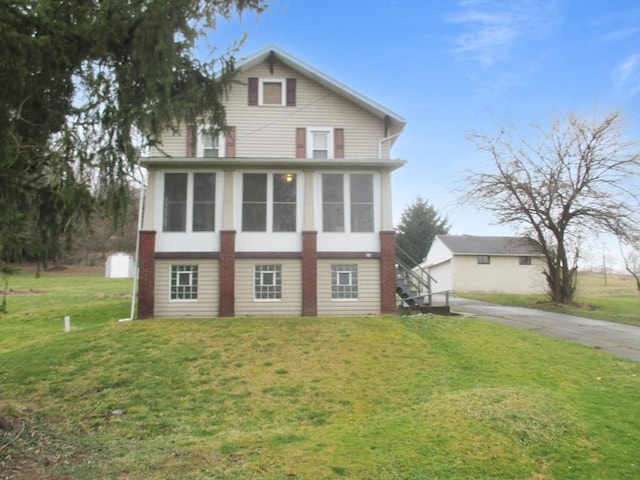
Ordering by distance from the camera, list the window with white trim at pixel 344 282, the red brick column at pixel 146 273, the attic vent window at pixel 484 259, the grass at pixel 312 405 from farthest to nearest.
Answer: the attic vent window at pixel 484 259 → the window with white trim at pixel 344 282 → the red brick column at pixel 146 273 → the grass at pixel 312 405

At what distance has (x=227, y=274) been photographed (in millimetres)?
14047

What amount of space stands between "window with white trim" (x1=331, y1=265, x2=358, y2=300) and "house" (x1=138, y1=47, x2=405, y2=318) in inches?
1.3

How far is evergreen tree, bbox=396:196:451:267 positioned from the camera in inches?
1655

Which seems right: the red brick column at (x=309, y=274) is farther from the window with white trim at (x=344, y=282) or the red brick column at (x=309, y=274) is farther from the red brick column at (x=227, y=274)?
the red brick column at (x=227, y=274)

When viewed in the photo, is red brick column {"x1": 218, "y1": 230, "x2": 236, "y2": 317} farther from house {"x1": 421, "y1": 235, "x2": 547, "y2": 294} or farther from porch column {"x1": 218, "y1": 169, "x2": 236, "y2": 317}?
house {"x1": 421, "y1": 235, "x2": 547, "y2": 294}

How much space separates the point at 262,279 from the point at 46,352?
627cm

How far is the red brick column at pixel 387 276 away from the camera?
1436cm

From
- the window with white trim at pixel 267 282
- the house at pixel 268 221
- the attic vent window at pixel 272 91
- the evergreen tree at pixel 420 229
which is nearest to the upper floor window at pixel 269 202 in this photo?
the house at pixel 268 221

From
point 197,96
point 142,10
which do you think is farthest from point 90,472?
point 142,10

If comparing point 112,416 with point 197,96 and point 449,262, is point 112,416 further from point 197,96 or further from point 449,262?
point 449,262

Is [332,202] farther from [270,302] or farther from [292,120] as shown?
[270,302]

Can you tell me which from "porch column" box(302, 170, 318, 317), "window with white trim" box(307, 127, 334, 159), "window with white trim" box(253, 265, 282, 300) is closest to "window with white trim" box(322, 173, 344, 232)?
"porch column" box(302, 170, 318, 317)

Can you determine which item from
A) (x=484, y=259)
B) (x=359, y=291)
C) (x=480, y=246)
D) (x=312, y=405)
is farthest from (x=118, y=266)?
(x=312, y=405)

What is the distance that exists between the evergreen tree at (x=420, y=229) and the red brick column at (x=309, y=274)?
28582 millimetres
